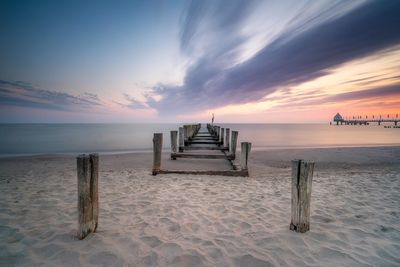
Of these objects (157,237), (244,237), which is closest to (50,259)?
(157,237)

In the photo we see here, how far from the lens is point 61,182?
6.44 meters

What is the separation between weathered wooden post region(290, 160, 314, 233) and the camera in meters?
3.37

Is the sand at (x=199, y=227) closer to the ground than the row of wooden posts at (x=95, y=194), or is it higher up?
closer to the ground

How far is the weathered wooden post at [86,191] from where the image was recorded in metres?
3.14

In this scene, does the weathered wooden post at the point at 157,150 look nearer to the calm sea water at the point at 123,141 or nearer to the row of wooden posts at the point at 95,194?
the row of wooden posts at the point at 95,194

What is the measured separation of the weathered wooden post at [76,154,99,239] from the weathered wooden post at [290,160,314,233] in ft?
11.2

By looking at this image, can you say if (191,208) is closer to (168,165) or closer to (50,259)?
(50,259)

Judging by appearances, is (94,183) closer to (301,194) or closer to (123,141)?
(301,194)

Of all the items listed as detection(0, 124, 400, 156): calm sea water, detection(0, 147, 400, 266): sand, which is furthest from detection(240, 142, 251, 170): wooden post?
detection(0, 124, 400, 156): calm sea water

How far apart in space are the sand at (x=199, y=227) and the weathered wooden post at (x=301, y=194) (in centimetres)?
18

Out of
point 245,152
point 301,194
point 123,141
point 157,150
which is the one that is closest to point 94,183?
point 301,194

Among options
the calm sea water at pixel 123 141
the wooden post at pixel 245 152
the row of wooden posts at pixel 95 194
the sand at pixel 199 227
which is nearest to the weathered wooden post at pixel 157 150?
the sand at pixel 199 227

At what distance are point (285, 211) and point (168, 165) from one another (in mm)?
6779

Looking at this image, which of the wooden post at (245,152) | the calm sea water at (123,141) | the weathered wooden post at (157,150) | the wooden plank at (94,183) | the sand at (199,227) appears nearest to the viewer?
the sand at (199,227)
